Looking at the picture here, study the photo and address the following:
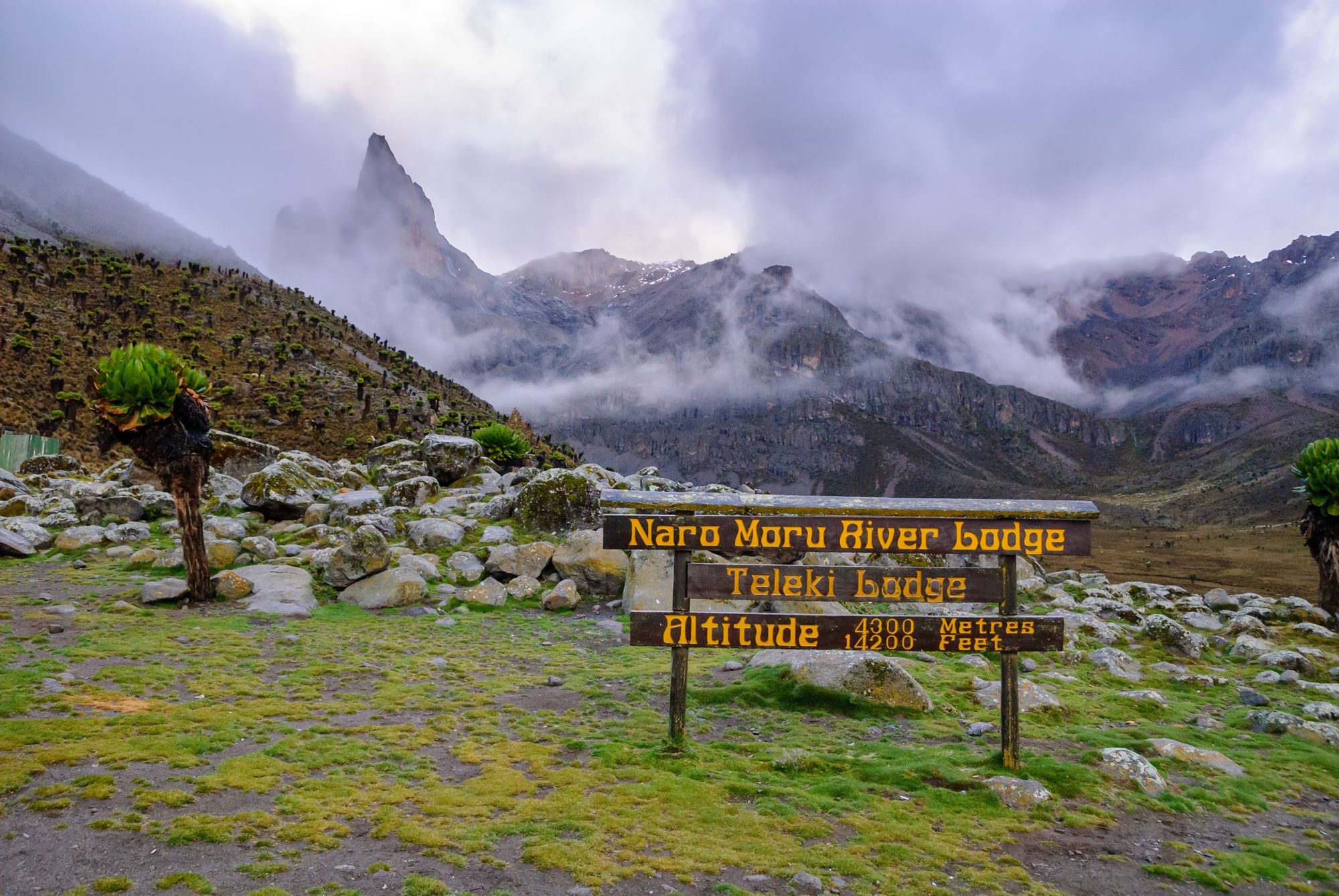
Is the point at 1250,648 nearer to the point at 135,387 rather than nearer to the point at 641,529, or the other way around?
the point at 641,529

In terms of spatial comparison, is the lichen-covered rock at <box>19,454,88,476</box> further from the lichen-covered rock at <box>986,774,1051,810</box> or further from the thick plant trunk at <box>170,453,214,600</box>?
the lichen-covered rock at <box>986,774,1051,810</box>

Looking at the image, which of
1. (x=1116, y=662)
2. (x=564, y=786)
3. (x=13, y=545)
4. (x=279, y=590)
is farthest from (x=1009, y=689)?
(x=13, y=545)

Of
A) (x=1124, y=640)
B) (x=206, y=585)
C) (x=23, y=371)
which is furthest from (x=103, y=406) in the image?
(x=23, y=371)

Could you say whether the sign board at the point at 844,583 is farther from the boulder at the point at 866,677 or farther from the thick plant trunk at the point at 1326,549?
the thick plant trunk at the point at 1326,549

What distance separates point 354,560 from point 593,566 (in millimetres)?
6812

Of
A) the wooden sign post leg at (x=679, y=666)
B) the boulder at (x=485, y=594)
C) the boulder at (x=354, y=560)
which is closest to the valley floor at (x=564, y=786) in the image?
the wooden sign post leg at (x=679, y=666)

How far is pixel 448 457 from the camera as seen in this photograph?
3222cm

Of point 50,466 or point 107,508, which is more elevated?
point 50,466

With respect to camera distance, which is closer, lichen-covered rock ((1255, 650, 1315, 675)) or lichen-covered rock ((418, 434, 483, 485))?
lichen-covered rock ((1255, 650, 1315, 675))

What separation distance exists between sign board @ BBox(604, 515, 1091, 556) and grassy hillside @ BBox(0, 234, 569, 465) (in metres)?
46.8

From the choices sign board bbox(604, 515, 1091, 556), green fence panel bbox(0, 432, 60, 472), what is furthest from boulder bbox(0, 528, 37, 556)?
green fence panel bbox(0, 432, 60, 472)

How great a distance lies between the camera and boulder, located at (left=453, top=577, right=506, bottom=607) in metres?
18.6

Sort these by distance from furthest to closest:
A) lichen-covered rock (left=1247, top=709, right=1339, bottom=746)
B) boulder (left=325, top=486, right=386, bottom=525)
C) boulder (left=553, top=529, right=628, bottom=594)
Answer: boulder (left=325, top=486, right=386, bottom=525), boulder (left=553, top=529, right=628, bottom=594), lichen-covered rock (left=1247, top=709, right=1339, bottom=746)

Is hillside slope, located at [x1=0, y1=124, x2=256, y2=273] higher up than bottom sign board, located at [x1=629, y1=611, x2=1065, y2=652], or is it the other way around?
hillside slope, located at [x1=0, y1=124, x2=256, y2=273]
